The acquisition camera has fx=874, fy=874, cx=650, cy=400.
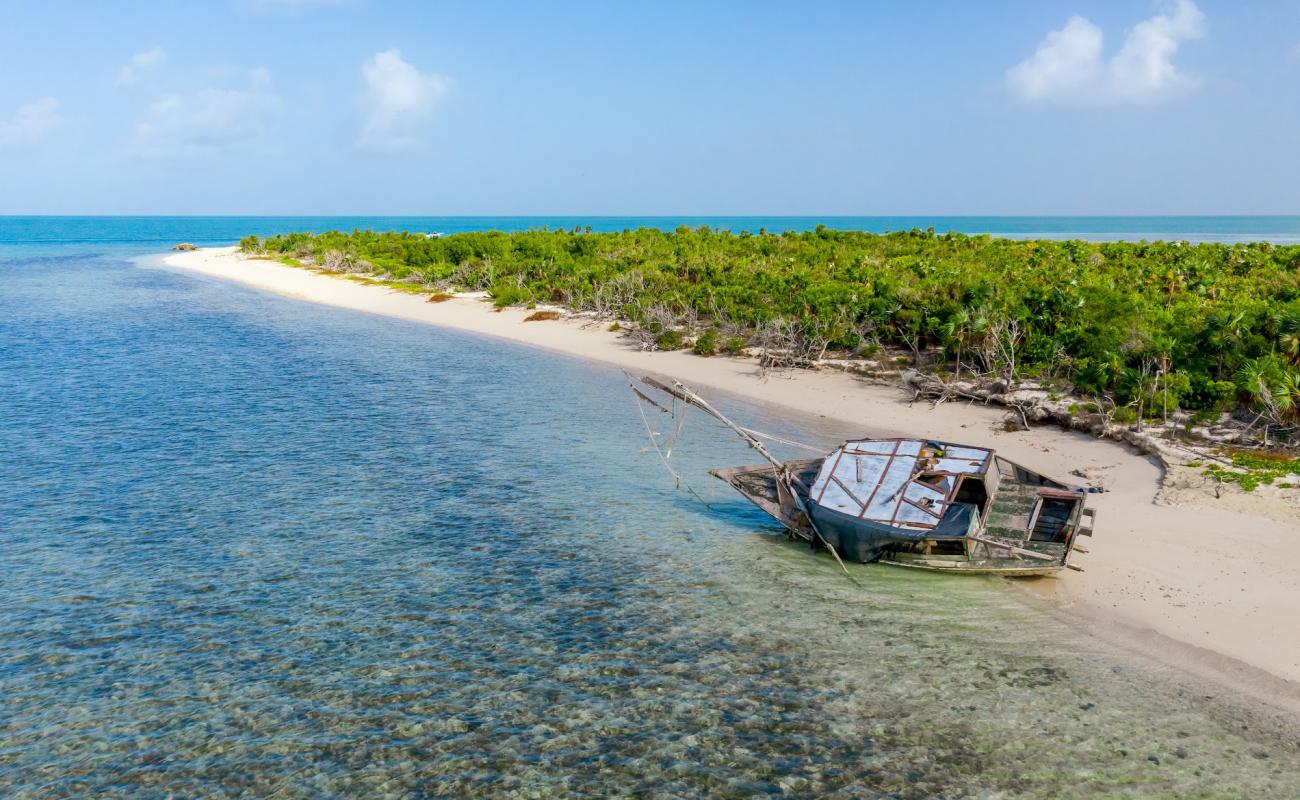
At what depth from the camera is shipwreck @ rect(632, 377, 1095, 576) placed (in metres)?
15.8

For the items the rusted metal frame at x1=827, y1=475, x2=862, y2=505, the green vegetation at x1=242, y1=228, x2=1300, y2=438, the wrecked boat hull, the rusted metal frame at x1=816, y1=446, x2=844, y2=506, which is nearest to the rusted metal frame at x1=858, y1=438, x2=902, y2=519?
the rusted metal frame at x1=827, y1=475, x2=862, y2=505

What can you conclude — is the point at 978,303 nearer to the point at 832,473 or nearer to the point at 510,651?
the point at 832,473

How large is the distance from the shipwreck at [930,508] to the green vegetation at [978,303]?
8711mm

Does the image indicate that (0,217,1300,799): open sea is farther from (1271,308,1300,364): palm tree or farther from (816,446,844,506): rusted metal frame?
(1271,308,1300,364): palm tree

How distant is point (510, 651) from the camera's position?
13.6 meters

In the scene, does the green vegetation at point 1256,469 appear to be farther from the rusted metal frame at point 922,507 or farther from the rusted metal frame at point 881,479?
the rusted metal frame at point 922,507

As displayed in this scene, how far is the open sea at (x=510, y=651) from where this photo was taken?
35.6 ft

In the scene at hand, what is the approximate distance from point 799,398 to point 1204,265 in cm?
2520

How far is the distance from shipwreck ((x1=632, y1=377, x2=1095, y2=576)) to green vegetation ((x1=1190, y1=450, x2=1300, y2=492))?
12.7 feet

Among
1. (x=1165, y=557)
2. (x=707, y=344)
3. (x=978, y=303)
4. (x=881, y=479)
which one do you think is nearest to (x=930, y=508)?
(x=881, y=479)

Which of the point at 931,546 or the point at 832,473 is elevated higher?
the point at 832,473

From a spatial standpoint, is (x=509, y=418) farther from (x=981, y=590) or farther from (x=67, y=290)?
(x=67, y=290)

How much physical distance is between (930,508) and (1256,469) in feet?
28.7

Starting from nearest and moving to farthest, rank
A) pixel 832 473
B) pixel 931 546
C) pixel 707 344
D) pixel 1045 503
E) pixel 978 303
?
pixel 931 546 < pixel 1045 503 < pixel 832 473 < pixel 978 303 < pixel 707 344
